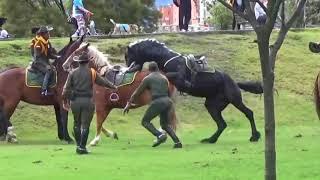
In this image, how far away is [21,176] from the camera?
12.5 m

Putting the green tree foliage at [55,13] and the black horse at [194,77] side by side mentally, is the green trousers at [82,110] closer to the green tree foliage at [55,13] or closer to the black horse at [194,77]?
the black horse at [194,77]

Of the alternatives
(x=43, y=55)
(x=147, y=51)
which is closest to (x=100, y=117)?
(x=147, y=51)

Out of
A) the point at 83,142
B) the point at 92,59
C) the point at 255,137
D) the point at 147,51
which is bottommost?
the point at 255,137

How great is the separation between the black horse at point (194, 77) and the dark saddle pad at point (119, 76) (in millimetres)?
188

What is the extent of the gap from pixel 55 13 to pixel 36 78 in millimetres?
34822

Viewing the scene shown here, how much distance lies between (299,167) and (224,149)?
143 inches

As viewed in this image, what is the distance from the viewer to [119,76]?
19062mm

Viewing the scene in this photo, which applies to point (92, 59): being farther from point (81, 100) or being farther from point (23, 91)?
point (81, 100)

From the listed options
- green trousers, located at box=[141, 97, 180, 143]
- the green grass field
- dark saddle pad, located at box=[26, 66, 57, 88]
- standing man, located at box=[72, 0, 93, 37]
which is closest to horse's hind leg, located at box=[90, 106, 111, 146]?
the green grass field

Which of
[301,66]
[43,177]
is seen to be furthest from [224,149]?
[301,66]

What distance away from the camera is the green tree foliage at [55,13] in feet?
173

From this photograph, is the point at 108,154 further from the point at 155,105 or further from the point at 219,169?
the point at 219,169

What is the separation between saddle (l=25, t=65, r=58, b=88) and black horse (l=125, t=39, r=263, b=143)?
187 cm

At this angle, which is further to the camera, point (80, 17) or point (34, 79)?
point (80, 17)
